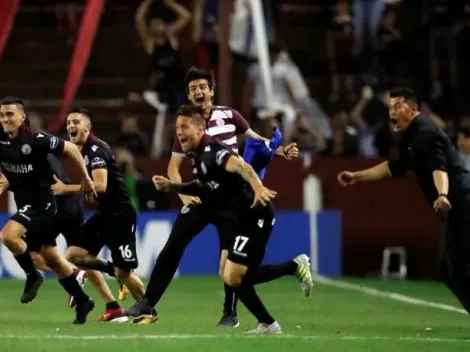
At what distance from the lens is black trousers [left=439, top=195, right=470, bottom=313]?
1233 cm

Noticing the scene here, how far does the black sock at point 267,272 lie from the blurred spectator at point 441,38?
534 inches

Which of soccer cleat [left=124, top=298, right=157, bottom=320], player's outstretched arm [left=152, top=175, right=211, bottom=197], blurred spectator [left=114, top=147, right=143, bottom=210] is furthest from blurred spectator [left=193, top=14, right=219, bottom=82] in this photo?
player's outstretched arm [left=152, top=175, right=211, bottom=197]

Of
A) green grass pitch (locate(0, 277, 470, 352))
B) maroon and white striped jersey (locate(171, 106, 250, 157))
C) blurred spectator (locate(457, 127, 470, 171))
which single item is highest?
→ maroon and white striped jersey (locate(171, 106, 250, 157))

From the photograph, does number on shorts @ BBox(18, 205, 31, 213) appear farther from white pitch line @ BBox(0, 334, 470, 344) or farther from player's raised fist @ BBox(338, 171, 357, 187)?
player's raised fist @ BBox(338, 171, 357, 187)

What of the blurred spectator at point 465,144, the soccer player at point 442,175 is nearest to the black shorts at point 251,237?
the soccer player at point 442,175

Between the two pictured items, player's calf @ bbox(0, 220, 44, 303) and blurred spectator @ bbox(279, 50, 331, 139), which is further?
blurred spectator @ bbox(279, 50, 331, 139)

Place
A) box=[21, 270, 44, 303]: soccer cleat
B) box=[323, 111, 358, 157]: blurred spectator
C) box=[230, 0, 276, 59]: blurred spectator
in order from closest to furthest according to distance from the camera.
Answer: box=[21, 270, 44, 303]: soccer cleat → box=[323, 111, 358, 157]: blurred spectator → box=[230, 0, 276, 59]: blurred spectator

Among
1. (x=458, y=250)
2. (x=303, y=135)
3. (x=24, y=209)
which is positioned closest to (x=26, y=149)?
(x=24, y=209)

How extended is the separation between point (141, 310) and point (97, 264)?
1.30 metres

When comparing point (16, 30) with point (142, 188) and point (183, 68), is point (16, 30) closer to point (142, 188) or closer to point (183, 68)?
point (183, 68)

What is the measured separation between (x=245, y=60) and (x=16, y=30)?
473cm

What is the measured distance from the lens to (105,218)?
14.6 m

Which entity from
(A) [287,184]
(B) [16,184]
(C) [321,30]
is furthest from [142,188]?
(B) [16,184]

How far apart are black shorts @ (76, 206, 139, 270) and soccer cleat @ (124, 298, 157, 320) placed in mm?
990
